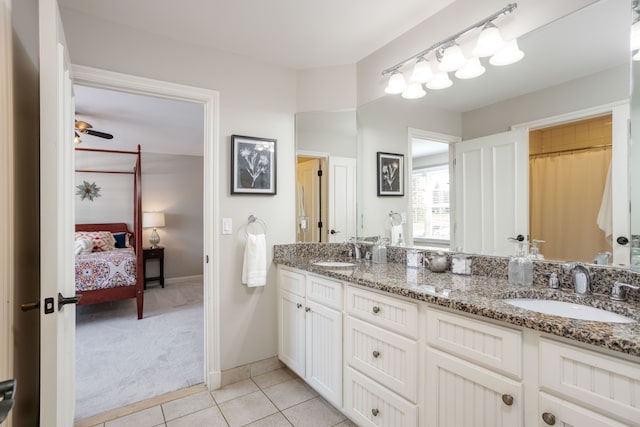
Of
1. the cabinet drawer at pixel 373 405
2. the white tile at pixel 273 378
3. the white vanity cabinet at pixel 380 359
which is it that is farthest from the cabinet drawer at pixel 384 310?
the white tile at pixel 273 378

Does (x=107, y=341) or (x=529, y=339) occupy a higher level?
(x=529, y=339)

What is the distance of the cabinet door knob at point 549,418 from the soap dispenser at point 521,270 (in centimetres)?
64

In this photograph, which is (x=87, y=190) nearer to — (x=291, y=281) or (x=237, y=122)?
(x=237, y=122)

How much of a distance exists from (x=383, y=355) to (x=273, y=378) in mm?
1199

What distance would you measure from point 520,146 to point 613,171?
1.34ft

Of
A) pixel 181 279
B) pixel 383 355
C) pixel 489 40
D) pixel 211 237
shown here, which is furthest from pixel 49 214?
pixel 181 279

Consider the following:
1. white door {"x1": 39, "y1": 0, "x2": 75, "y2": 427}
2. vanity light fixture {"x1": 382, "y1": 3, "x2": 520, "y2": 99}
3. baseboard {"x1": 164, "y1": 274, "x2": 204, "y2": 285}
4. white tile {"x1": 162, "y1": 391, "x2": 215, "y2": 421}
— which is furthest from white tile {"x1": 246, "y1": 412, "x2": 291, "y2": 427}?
baseboard {"x1": 164, "y1": 274, "x2": 204, "y2": 285}

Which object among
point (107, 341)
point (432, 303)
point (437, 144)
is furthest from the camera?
point (107, 341)

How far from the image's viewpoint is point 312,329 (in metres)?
2.04

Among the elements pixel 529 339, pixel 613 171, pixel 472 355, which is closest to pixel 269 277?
pixel 472 355

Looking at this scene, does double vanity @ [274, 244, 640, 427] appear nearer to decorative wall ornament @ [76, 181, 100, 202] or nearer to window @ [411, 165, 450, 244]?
window @ [411, 165, 450, 244]

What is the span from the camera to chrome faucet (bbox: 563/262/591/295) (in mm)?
1279

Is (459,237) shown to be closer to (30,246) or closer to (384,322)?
(384,322)

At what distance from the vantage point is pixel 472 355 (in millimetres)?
1154
